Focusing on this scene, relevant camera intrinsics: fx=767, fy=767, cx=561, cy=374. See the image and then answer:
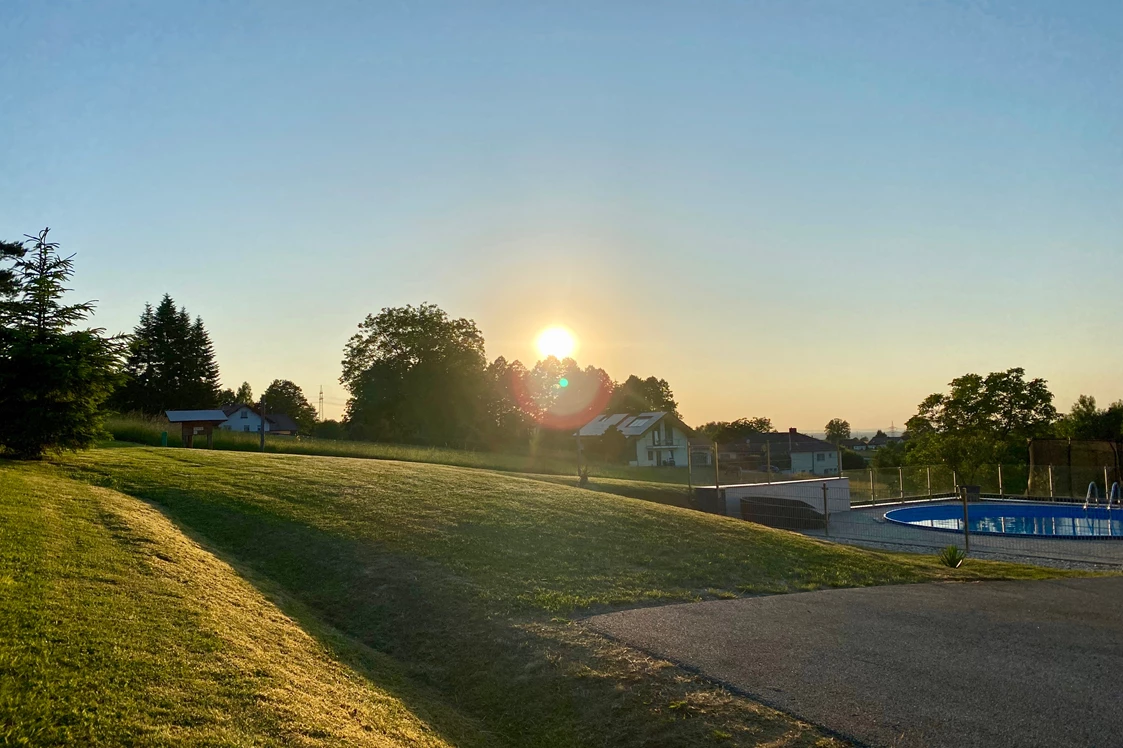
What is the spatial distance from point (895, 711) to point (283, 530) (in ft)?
32.9

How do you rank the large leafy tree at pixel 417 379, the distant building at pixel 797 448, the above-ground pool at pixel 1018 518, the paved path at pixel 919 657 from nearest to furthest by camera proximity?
the paved path at pixel 919 657
the above-ground pool at pixel 1018 518
the large leafy tree at pixel 417 379
the distant building at pixel 797 448

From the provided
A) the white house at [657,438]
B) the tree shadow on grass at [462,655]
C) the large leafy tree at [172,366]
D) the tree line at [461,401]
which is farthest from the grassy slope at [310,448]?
the large leafy tree at [172,366]

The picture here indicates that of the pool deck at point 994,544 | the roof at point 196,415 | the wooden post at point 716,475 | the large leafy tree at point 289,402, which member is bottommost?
the pool deck at point 994,544

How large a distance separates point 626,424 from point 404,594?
211ft

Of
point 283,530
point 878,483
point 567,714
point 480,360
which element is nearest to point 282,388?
point 480,360

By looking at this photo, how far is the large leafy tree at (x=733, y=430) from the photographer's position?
3964 inches

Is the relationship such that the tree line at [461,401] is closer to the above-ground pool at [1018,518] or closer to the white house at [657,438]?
the white house at [657,438]

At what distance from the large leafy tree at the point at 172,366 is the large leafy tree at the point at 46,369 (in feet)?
200

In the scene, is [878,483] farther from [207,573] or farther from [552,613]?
[207,573]

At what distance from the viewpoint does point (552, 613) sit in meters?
9.30

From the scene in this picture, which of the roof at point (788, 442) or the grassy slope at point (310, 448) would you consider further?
the roof at point (788, 442)

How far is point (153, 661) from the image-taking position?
573 cm

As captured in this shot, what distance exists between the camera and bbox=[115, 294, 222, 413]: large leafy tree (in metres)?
75.3

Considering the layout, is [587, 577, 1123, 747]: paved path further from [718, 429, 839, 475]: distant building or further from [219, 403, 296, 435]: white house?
[219, 403, 296, 435]: white house
